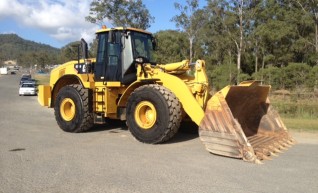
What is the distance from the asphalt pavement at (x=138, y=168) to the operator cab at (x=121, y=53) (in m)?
1.77

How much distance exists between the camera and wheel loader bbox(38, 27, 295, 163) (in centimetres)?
787

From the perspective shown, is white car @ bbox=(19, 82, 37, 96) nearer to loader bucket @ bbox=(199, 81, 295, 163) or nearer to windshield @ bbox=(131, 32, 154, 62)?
windshield @ bbox=(131, 32, 154, 62)

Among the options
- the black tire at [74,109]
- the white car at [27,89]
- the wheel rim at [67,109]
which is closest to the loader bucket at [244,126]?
the black tire at [74,109]

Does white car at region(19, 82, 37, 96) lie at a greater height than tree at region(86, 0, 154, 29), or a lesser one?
lesser

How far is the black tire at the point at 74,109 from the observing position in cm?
1066

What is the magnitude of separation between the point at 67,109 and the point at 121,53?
2.54 meters

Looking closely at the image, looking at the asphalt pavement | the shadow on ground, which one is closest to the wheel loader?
the asphalt pavement

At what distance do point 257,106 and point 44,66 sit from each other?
472 feet

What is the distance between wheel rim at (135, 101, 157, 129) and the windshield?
1.65m

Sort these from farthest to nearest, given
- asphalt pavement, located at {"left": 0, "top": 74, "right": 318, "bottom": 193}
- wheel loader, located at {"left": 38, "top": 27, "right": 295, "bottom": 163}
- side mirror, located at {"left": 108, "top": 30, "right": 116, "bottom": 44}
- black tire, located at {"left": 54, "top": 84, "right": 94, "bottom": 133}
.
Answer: black tire, located at {"left": 54, "top": 84, "right": 94, "bottom": 133} → side mirror, located at {"left": 108, "top": 30, "right": 116, "bottom": 44} → wheel loader, located at {"left": 38, "top": 27, "right": 295, "bottom": 163} → asphalt pavement, located at {"left": 0, "top": 74, "right": 318, "bottom": 193}

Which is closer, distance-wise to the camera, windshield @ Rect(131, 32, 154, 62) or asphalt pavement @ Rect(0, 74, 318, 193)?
asphalt pavement @ Rect(0, 74, 318, 193)

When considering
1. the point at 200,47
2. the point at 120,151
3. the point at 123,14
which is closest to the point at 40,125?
the point at 120,151

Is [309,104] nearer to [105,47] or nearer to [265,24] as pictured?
[105,47]

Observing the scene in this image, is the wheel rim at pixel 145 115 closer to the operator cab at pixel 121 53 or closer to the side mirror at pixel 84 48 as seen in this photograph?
the operator cab at pixel 121 53
